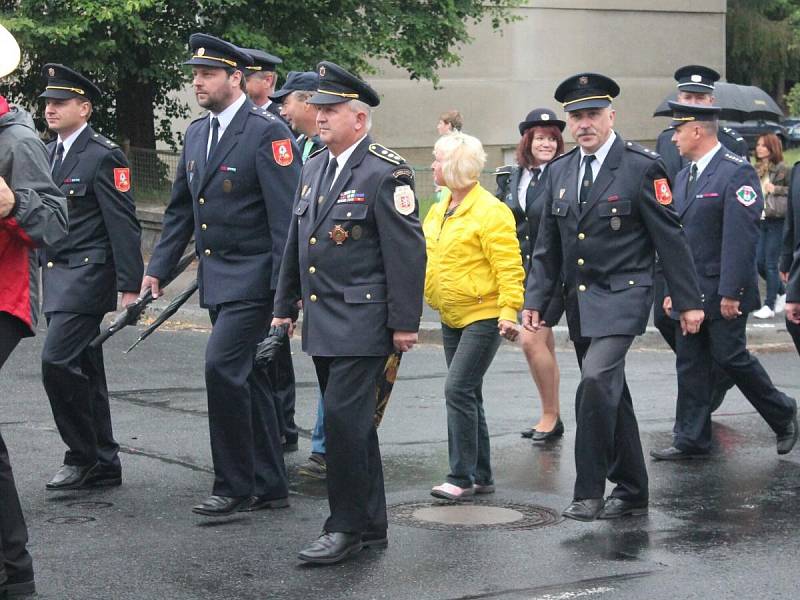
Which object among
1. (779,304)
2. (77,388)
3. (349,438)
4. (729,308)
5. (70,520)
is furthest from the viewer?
(779,304)

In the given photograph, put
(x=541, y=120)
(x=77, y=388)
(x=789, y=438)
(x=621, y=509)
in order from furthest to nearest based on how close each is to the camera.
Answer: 1. (x=541, y=120)
2. (x=789, y=438)
3. (x=77, y=388)
4. (x=621, y=509)

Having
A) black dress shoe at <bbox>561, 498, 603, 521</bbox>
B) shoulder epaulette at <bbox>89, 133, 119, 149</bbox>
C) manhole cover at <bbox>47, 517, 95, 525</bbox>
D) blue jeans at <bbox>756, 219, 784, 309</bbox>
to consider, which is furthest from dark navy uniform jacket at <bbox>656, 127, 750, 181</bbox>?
blue jeans at <bbox>756, 219, 784, 309</bbox>

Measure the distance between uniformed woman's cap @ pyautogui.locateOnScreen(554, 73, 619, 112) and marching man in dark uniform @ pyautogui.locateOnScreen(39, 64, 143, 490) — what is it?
2.21m

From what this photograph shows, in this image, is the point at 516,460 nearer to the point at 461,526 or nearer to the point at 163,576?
the point at 461,526

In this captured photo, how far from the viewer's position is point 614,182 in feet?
22.7

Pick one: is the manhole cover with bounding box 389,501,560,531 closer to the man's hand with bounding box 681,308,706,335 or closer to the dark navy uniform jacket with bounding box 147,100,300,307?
the man's hand with bounding box 681,308,706,335

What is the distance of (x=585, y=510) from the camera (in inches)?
264

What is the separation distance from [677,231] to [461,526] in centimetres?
167

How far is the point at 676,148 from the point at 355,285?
4.27 m

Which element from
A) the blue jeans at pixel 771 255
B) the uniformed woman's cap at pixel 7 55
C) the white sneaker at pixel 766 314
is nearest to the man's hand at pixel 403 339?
the uniformed woman's cap at pixel 7 55

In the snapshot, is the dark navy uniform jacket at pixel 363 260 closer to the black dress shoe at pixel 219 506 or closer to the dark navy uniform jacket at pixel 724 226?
the black dress shoe at pixel 219 506

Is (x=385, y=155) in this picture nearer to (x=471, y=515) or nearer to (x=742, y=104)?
(x=471, y=515)

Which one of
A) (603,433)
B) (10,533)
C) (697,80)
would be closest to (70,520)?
(10,533)

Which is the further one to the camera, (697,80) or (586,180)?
(697,80)
